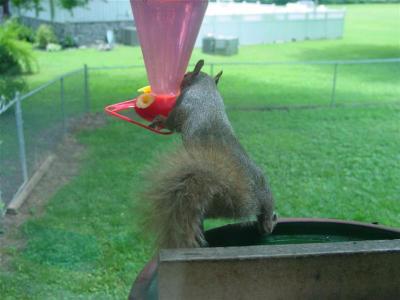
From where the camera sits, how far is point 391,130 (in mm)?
7867

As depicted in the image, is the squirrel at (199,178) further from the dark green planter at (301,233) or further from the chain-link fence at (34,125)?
the chain-link fence at (34,125)

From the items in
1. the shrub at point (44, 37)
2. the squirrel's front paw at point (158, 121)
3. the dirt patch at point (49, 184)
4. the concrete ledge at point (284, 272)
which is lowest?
the dirt patch at point (49, 184)

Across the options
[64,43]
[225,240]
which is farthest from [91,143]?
[64,43]

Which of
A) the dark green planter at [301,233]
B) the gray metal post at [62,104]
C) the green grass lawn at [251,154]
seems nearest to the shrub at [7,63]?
the green grass lawn at [251,154]

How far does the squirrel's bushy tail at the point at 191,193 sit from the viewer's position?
1.77m

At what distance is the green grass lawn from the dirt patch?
74 mm

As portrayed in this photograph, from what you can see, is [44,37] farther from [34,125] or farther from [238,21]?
[34,125]

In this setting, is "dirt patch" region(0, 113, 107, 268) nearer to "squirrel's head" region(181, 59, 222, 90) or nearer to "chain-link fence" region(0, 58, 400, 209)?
"chain-link fence" region(0, 58, 400, 209)

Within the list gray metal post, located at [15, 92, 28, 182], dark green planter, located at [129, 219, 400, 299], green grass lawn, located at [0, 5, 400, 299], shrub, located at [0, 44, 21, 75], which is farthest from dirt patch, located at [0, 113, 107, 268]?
shrub, located at [0, 44, 21, 75]

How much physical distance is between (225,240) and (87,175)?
369 cm

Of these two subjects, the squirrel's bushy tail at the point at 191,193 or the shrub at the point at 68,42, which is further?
the shrub at the point at 68,42

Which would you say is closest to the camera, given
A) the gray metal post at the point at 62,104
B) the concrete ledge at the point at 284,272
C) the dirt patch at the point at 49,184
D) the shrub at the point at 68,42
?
the concrete ledge at the point at 284,272

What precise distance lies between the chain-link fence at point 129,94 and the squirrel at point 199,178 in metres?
3.42

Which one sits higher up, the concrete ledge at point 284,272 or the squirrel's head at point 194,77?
the squirrel's head at point 194,77
